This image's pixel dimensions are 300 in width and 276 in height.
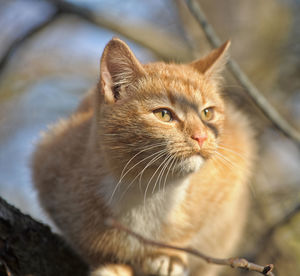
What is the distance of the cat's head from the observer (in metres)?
1.89

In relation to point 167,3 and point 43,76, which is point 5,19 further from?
point 167,3

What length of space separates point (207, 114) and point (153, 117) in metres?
0.35

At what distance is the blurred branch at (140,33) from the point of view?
374cm

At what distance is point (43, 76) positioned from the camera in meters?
5.45

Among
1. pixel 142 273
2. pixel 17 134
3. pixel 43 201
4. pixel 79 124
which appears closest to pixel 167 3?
pixel 17 134

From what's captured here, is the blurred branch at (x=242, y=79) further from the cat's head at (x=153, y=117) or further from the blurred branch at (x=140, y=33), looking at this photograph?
the blurred branch at (x=140, y=33)

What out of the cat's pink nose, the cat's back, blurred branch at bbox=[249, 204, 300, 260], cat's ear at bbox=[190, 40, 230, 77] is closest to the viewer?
the cat's pink nose

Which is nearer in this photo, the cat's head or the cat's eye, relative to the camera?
the cat's head

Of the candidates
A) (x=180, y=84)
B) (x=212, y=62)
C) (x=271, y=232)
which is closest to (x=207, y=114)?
(x=180, y=84)

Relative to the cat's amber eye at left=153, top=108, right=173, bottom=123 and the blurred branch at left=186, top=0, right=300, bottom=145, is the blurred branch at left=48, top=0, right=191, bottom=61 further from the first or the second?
the cat's amber eye at left=153, top=108, right=173, bottom=123

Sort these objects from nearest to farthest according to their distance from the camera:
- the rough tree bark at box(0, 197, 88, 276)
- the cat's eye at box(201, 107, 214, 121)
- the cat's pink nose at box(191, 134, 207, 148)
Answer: the rough tree bark at box(0, 197, 88, 276), the cat's pink nose at box(191, 134, 207, 148), the cat's eye at box(201, 107, 214, 121)

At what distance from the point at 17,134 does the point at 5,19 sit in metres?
1.40

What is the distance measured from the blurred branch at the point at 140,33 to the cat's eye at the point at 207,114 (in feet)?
5.10

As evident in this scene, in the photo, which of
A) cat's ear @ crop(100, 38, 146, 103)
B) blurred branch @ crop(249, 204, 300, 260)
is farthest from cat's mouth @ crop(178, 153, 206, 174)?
blurred branch @ crop(249, 204, 300, 260)
